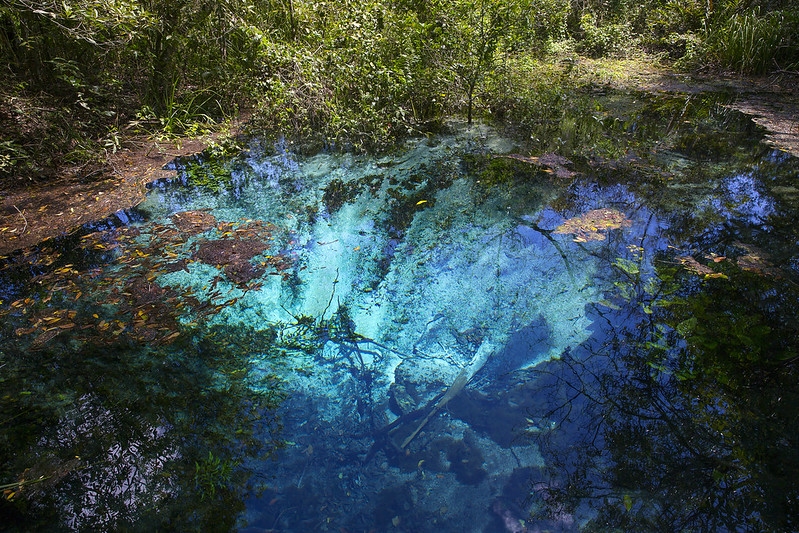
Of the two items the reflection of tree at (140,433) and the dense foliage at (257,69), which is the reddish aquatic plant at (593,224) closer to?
the reflection of tree at (140,433)

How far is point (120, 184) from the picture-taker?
4.41 meters

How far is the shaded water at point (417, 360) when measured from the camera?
1.90m

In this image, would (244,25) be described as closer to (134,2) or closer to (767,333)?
(134,2)

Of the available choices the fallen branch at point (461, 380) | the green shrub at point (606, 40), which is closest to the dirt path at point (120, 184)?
the green shrub at point (606, 40)

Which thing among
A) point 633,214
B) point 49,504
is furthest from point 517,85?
point 49,504

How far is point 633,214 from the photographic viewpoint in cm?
370

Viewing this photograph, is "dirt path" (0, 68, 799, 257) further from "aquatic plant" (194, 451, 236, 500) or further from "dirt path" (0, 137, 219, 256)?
"aquatic plant" (194, 451, 236, 500)

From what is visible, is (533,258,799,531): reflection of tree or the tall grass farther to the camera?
the tall grass

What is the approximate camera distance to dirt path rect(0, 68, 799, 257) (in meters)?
3.77

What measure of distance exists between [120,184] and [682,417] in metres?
4.93

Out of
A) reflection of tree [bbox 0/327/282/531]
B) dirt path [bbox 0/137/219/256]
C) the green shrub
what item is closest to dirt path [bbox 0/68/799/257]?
dirt path [bbox 0/137/219/256]

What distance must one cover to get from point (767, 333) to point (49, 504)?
367cm

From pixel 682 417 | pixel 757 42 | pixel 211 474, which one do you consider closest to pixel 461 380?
pixel 682 417

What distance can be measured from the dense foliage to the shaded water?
1.31 m
